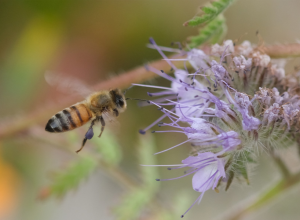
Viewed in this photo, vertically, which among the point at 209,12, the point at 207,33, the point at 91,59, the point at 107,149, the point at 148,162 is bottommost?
the point at 91,59

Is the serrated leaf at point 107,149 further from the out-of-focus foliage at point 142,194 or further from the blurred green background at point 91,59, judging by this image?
the blurred green background at point 91,59

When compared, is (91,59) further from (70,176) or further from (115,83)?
(115,83)

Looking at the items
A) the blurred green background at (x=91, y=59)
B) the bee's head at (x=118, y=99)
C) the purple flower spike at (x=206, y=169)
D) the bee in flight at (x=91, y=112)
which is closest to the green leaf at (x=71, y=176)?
the bee in flight at (x=91, y=112)

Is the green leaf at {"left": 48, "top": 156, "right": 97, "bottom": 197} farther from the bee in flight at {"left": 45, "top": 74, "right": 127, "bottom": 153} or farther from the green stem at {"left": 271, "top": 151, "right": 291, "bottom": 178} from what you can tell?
the green stem at {"left": 271, "top": 151, "right": 291, "bottom": 178}

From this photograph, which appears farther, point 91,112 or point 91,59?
point 91,59

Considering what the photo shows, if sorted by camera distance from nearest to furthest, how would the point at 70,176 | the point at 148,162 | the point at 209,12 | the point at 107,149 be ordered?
the point at 209,12 < the point at 70,176 < the point at 107,149 < the point at 148,162

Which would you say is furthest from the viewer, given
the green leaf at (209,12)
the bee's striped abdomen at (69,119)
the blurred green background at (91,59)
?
the blurred green background at (91,59)

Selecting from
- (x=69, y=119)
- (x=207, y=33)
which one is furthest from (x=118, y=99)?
(x=207, y=33)

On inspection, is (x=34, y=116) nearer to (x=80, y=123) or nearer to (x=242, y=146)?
(x=80, y=123)
